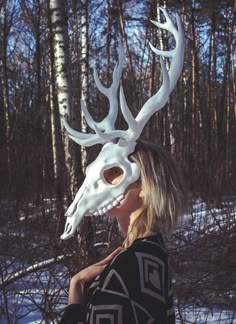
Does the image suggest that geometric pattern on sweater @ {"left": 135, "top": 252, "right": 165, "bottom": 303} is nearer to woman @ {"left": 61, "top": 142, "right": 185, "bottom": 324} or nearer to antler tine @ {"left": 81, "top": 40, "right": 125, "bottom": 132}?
woman @ {"left": 61, "top": 142, "right": 185, "bottom": 324}

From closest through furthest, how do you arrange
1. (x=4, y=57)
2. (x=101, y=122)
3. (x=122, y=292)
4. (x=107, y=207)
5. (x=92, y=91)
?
(x=122, y=292) → (x=107, y=207) → (x=101, y=122) → (x=4, y=57) → (x=92, y=91)

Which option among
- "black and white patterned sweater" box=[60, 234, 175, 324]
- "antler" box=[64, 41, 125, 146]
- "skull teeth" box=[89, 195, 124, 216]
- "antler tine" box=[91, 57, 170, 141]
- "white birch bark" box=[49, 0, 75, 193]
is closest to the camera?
"black and white patterned sweater" box=[60, 234, 175, 324]

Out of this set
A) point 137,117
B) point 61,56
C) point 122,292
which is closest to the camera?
point 122,292

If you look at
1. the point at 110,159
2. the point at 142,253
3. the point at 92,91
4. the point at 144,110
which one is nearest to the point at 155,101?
the point at 144,110

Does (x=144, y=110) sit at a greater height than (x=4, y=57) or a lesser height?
lesser

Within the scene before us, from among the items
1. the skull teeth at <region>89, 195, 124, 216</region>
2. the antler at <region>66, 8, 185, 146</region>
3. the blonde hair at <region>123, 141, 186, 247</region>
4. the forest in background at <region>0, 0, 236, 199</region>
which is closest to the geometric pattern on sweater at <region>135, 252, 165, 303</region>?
the blonde hair at <region>123, 141, 186, 247</region>

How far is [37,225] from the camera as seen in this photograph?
205 inches

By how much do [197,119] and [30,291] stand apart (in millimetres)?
14725

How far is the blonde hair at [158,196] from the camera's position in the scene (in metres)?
1.83

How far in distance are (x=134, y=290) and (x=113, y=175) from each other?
51 cm

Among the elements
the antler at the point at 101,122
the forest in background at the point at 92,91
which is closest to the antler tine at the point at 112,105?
the antler at the point at 101,122

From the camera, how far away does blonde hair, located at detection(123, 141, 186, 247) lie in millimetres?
1831

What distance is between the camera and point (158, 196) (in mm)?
1831

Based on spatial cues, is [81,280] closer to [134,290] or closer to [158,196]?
[134,290]
